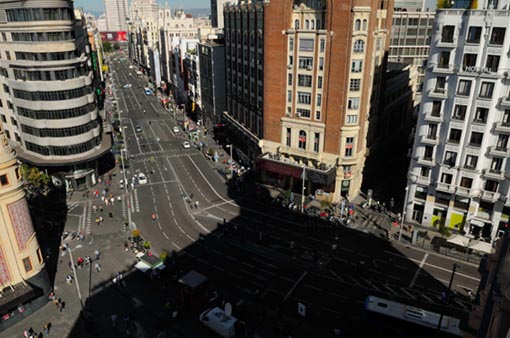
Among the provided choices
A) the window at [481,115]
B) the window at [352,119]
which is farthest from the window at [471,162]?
the window at [352,119]

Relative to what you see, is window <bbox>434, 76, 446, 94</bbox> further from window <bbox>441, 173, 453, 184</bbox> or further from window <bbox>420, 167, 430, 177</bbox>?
window <bbox>441, 173, 453, 184</bbox>

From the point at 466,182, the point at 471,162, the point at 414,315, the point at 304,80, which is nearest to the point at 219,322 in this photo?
the point at 414,315

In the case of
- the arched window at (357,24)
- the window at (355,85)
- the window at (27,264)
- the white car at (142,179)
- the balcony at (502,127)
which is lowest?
the white car at (142,179)

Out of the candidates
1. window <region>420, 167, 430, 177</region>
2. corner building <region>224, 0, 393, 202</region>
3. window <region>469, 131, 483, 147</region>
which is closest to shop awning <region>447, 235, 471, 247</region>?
window <region>420, 167, 430, 177</region>

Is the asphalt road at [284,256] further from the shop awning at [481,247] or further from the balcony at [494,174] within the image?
the balcony at [494,174]

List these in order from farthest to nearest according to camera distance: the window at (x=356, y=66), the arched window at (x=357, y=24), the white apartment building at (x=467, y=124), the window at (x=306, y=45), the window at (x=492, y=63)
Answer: the window at (x=306, y=45) → the window at (x=356, y=66) → the arched window at (x=357, y=24) → the white apartment building at (x=467, y=124) → the window at (x=492, y=63)

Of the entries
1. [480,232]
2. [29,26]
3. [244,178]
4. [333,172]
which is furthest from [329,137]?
[29,26]

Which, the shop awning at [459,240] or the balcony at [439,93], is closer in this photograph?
the shop awning at [459,240]
